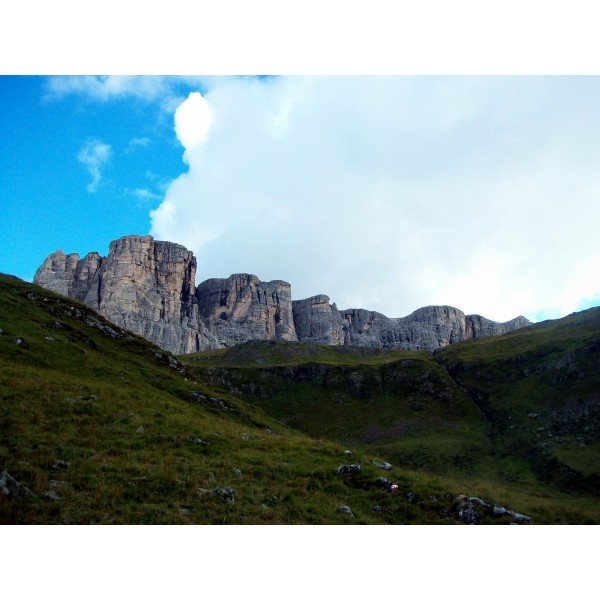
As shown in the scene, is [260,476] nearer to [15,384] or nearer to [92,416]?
[92,416]

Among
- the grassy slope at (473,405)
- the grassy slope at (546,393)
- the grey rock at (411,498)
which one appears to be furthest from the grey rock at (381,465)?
the grassy slope at (546,393)

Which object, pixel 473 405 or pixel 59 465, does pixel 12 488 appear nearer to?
pixel 59 465

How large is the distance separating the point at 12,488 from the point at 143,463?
5.27m

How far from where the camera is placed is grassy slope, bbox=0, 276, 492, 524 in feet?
43.6

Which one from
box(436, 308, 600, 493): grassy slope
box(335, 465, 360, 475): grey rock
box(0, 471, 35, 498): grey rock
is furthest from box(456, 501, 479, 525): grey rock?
box(436, 308, 600, 493): grassy slope

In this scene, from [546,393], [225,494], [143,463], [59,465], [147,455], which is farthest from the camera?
[546,393]

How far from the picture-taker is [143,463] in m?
16.8

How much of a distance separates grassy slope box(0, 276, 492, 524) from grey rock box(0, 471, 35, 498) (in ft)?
0.78

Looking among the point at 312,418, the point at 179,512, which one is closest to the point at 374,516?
the point at 179,512

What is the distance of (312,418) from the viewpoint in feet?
308

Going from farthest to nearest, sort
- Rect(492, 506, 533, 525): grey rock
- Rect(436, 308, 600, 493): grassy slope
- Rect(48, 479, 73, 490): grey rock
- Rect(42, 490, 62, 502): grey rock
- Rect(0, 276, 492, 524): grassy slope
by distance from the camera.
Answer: Rect(436, 308, 600, 493): grassy slope → Rect(492, 506, 533, 525): grey rock → Rect(0, 276, 492, 524): grassy slope → Rect(48, 479, 73, 490): grey rock → Rect(42, 490, 62, 502): grey rock

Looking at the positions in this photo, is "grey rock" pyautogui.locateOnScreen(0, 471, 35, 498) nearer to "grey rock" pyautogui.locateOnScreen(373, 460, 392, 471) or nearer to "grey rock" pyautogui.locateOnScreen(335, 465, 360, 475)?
"grey rock" pyautogui.locateOnScreen(335, 465, 360, 475)

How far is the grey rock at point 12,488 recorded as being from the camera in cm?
1181

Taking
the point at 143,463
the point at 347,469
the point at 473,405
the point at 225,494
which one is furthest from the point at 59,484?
the point at 473,405
